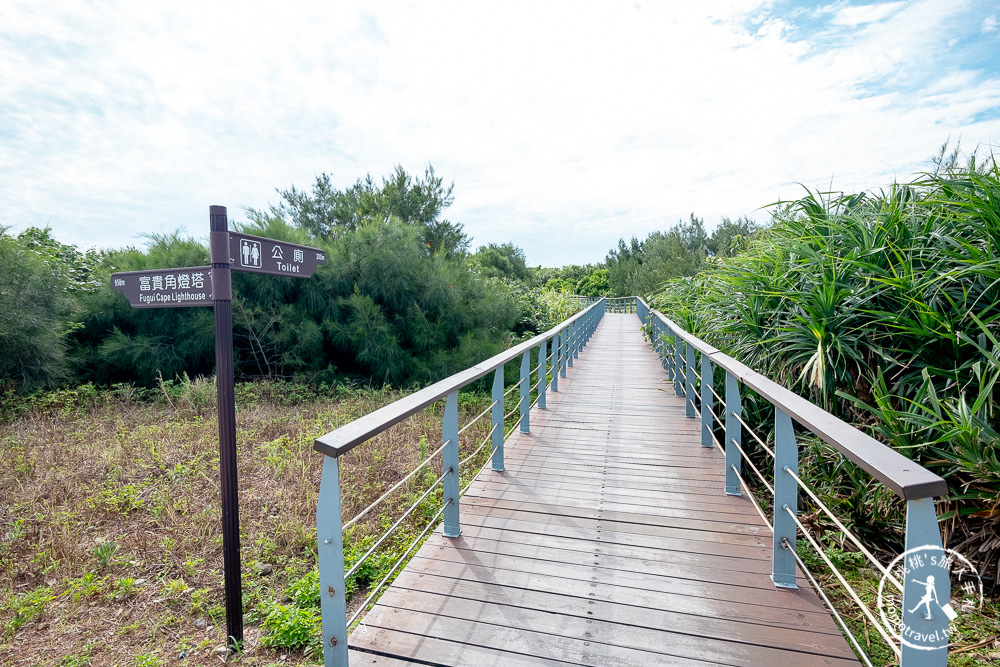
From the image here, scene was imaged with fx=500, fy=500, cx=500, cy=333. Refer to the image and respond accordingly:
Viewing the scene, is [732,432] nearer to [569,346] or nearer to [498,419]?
[498,419]

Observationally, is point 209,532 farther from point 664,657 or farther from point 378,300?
point 378,300

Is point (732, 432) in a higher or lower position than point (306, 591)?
higher

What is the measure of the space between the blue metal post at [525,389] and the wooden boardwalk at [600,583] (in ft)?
2.77

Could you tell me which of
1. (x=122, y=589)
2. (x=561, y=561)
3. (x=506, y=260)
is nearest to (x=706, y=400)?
(x=561, y=561)

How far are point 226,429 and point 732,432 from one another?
9.62ft

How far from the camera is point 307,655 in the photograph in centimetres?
240

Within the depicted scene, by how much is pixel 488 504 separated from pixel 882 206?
3861mm

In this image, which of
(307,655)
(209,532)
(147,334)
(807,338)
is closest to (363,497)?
(209,532)

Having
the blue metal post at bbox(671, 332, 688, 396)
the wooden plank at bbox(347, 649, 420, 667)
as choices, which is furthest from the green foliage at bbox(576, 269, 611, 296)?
the wooden plank at bbox(347, 649, 420, 667)

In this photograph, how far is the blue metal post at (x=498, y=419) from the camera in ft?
11.8

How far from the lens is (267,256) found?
8.72 feet

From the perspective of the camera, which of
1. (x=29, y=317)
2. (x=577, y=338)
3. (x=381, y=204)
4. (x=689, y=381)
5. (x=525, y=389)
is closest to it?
(x=525, y=389)

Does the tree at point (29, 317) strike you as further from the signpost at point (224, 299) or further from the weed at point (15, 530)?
the signpost at point (224, 299)

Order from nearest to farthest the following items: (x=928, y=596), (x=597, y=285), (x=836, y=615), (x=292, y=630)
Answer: (x=928, y=596), (x=836, y=615), (x=292, y=630), (x=597, y=285)
